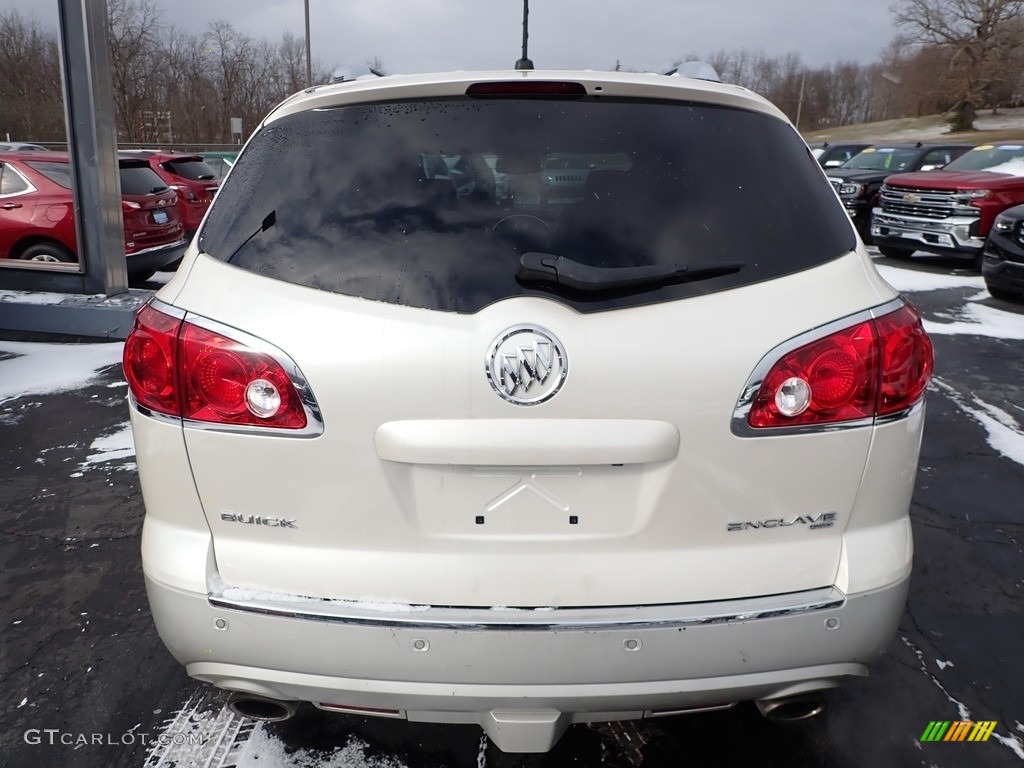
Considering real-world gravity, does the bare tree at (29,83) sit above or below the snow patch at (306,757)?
above

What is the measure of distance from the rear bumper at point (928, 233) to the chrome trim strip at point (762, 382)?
11.8 m

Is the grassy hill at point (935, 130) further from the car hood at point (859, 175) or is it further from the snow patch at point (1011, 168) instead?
the snow patch at point (1011, 168)

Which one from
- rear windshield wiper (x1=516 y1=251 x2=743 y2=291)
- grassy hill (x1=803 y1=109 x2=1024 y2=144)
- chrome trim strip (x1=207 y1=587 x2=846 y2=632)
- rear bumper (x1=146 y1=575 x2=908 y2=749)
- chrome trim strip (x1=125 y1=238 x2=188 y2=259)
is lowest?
chrome trim strip (x1=125 y1=238 x2=188 y2=259)

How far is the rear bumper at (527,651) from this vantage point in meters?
1.74

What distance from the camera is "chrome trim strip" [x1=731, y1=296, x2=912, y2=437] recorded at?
1.73 meters

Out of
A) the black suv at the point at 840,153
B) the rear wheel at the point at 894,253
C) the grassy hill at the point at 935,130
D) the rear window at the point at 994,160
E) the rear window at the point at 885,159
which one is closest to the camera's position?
the rear window at the point at 994,160

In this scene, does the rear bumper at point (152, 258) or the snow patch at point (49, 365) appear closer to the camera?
the snow patch at point (49, 365)

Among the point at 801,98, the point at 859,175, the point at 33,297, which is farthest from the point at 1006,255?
the point at 801,98

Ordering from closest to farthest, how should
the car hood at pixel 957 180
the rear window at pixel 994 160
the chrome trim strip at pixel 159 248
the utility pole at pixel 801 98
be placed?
the chrome trim strip at pixel 159 248 < the car hood at pixel 957 180 < the rear window at pixel 994 160 < the utility pole at pixel 801 98

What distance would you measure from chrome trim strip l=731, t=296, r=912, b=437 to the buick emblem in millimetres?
397

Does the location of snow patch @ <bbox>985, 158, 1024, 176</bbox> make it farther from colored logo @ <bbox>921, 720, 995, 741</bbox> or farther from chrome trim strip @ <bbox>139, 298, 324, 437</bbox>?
chrome trim strip @ <bbox>139, 298, 324, 437</bbox>

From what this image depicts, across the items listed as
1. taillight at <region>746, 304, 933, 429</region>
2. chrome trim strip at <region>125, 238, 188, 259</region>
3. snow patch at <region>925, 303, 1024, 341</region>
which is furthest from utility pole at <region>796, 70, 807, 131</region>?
taillight at <region>746, 304, 933, 429</region>

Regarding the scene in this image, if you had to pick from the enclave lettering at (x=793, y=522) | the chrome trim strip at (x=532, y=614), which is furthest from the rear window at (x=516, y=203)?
the chrome trim strip at (x=532, y=614)

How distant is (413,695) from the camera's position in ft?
5.82
